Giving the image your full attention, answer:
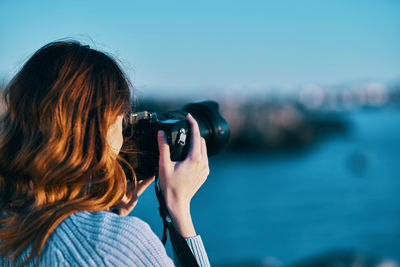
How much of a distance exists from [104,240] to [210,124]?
74 cm

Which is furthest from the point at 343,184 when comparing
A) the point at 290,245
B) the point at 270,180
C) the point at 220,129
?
the point at 220,129

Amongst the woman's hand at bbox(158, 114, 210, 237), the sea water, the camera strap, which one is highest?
the woman's hand at bbox(158, 114, 210, 237)

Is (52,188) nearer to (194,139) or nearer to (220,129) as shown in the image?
(194,139)

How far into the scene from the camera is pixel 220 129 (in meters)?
1.32

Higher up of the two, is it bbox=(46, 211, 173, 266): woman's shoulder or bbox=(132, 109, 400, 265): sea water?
bbox=(46, 211, 173, 266): woman's shoulder

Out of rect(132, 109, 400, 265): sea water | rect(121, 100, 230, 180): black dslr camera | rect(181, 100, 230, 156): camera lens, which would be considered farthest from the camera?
rect(132, 109, 400, 265): sea water

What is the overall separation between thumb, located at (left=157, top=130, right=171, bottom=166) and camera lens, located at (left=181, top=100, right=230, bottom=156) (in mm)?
312

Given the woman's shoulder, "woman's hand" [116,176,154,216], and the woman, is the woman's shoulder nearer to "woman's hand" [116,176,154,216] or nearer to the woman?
the woman

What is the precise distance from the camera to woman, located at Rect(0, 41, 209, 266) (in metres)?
0.65

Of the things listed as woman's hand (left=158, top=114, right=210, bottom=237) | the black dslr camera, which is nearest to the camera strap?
woman's hand (left=158, top=114, right=210, bottom=237)

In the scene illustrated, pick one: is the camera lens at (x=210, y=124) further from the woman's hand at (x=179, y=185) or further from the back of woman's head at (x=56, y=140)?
the back of woman's head at (x=56, y=140)

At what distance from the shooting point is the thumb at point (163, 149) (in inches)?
35.5

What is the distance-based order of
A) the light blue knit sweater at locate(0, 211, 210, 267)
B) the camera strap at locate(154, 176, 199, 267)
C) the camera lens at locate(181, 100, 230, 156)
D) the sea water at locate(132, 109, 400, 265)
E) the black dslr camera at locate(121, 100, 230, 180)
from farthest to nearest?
the sea water at locate(132, 109, 400, 265) < the camera lens at locate(181, 100, 230, 156) < the black dslr camera at locate(121, 100, 230, 180) < the camera strap at locate(154, 176, 199, 267) < the light blue knit sweater at locate(0, 211, 210, 267)

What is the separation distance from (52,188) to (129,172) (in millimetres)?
272
